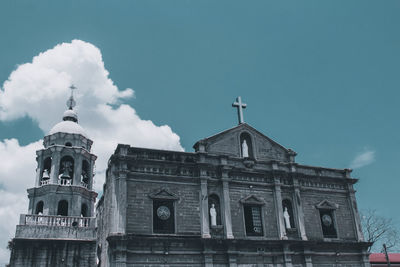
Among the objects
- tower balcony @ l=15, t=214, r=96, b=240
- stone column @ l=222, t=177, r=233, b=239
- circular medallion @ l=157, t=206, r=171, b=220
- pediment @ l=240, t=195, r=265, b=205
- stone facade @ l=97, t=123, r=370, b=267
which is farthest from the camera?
pediment @ l=240, t=195, r=265, b=205

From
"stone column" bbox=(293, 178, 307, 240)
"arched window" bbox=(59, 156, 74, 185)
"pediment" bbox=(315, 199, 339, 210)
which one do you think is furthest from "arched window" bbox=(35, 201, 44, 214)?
"pediment" bbox=(315, 199, 339, 210)

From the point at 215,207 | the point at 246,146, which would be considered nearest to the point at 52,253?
the point at 215,207

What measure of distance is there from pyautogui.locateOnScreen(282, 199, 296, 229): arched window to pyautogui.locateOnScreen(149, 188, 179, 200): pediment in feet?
23.1

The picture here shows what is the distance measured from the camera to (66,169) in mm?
24312

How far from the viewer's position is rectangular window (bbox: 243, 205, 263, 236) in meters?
22.5

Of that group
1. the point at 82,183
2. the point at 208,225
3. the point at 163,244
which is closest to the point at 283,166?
the point at 208,225

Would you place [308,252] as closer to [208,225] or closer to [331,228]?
[331,228]

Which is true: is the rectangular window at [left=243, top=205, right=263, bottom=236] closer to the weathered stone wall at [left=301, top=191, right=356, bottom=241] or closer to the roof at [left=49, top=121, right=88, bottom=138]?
the weathered stone wall at [left=301, top=191, right=356, bottom=241]

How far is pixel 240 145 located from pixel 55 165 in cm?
1159

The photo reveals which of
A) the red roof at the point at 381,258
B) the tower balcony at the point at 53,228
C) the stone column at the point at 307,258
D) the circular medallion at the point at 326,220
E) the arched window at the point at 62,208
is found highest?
the arched window at the point at 62,208

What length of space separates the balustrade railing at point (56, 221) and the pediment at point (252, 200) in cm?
876

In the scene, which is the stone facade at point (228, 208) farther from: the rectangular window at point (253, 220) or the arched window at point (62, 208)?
the arched window at point (62, 208)

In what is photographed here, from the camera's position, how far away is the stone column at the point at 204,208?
2082 cm

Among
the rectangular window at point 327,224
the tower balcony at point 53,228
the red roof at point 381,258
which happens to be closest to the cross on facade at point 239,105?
the rectangular window at point 327,224
